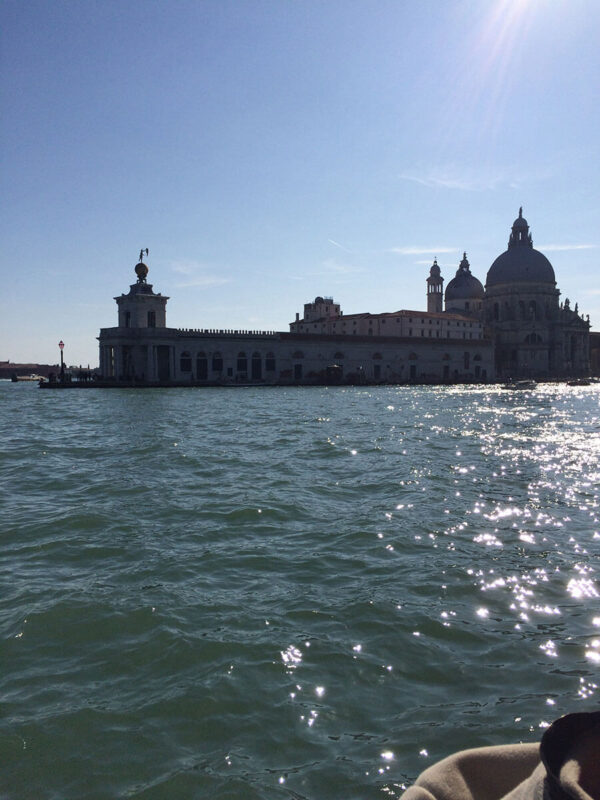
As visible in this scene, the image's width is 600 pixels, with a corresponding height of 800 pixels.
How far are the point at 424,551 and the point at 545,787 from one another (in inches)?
194

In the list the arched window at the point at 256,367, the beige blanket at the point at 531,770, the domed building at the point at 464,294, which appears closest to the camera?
the beige blanket at the point at 531,770

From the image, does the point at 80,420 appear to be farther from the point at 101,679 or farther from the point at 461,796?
the point at 461,796

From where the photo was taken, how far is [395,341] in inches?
2795

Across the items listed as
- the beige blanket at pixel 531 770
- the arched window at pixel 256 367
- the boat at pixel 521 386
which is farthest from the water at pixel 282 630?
the boat at pixel 521 386

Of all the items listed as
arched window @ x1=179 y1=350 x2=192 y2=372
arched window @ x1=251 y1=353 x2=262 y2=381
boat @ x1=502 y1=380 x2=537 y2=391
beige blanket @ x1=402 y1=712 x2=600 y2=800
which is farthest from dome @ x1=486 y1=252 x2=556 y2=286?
beige blanket @ x1=402 y1=712 x2=600 y2=800

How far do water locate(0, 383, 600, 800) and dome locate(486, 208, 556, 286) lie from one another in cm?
8327

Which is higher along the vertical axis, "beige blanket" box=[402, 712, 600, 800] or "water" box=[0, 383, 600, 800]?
"beige blanket" box=[402, 712, 600, 800]

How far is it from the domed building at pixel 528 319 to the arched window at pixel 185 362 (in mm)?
46822

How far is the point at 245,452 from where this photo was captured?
1442cm

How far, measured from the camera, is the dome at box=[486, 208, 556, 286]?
8694 centimetres

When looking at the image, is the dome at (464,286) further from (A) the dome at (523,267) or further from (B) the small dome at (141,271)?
(B) the small dome at (141,271)

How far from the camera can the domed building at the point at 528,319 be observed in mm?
86875

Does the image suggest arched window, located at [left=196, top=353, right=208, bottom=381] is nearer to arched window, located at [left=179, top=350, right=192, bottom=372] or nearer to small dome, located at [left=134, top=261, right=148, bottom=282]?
arched window, located at [left=179, top=350, right=192, bottom=372]

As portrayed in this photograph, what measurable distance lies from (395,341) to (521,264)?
95.7 feet
